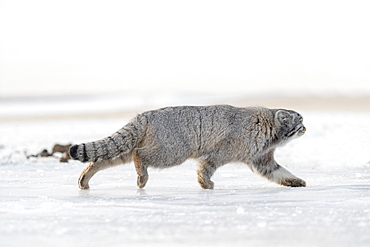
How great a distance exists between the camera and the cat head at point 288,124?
8305 mm

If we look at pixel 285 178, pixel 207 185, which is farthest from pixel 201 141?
pixel 285 178

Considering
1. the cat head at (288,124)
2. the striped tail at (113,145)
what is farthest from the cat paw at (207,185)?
the cat head at (288,124)

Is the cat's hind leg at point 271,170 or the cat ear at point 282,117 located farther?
the cat ear at point 282,117

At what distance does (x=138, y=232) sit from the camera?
4.47 metres

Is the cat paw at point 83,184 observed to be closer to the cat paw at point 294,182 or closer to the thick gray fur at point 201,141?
the thick gray fur at point 201,141

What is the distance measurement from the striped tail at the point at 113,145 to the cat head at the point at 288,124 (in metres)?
1.76

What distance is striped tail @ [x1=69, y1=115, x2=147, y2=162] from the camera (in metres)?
7.13

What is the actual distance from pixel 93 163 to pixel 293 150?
5.86 meters

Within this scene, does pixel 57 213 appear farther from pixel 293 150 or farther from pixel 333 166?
pixel 293 150

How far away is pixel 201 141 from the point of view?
307 inches

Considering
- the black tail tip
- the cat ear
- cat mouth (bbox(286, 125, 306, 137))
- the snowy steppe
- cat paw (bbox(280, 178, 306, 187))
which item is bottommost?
the snowy steppe

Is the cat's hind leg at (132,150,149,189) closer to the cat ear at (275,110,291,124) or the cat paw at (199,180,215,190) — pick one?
the cat paw at (199,180,215,190)

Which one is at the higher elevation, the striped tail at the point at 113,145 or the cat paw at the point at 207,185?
the striped tail at the point at 113,145

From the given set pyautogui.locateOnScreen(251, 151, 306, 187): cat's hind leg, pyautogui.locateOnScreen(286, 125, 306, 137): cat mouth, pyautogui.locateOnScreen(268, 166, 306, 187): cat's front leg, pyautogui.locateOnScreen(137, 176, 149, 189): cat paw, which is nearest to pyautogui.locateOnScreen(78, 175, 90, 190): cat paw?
pyautogui.locateOnScreen(137, 176, 149, 189): cat paw
